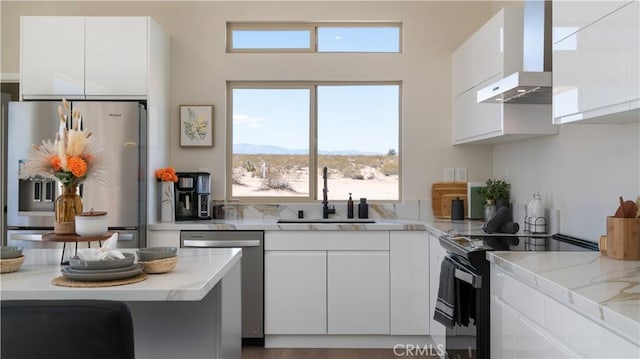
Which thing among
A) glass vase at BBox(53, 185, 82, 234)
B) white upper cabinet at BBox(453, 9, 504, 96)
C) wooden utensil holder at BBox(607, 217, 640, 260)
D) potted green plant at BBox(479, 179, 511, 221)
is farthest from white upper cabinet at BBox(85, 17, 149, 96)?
wooden utensil holder at BBox(607, 217, 640, 260)

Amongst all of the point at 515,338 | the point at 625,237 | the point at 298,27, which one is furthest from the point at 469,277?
the point at 298,27

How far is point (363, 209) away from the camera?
405 cm

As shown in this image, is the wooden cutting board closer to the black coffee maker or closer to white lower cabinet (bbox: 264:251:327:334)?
white lower cabinet (bbox: 264:251:327:334)

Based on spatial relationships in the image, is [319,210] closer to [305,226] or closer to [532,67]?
[305,226]

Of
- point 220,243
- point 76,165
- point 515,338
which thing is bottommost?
point 515,338

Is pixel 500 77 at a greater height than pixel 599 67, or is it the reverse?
pixel 500 77

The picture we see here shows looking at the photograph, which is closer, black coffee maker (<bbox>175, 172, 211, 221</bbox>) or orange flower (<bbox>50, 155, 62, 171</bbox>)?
orange flower (<bbox>50, 155, 62, 171</bbox>)

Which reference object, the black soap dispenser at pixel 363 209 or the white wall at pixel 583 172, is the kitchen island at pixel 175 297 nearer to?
the white wall at pixel 583 172

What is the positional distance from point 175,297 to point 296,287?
2.11 metres

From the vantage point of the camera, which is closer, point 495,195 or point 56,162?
point 56,162

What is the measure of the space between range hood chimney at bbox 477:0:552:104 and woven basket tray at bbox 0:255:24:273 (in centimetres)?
221

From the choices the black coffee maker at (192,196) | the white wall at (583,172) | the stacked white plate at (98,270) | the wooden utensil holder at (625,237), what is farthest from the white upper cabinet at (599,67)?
the black coffee maker at (192,196)

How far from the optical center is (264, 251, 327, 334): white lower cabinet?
11.7 feet

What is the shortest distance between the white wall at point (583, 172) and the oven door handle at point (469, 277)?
0.75 m
